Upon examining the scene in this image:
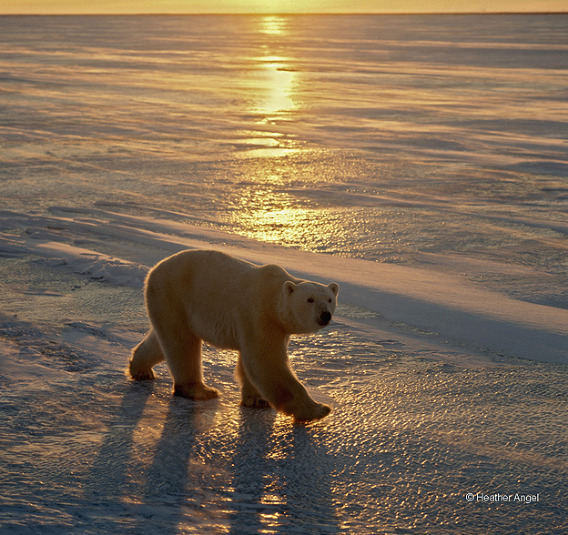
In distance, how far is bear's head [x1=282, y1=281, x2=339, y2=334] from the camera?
342cm

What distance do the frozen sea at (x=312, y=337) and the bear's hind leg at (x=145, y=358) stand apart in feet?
0.22

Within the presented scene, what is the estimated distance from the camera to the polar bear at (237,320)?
3.53m

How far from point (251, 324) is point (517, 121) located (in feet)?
43.5

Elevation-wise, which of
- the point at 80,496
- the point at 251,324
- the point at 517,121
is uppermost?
the point at 517,121

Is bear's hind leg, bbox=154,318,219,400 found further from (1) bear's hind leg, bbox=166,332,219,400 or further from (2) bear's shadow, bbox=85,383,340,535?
(2) bear's shadow, bbox=85,383,340,535

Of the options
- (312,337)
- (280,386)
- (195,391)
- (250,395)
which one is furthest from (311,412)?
(312,337)

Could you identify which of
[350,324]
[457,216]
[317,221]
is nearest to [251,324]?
[350,324]

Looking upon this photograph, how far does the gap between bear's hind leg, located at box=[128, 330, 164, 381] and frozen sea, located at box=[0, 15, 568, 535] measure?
7 centimetres

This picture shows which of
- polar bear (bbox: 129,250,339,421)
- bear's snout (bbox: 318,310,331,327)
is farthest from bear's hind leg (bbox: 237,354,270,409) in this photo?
bear's snout (bbox: 318,310,331,327)

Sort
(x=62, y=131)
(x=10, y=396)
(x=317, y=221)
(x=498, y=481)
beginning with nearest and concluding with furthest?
(x=498, y=481)
(x=10, y=396)
(x=317, y=221)
(x=62, y=131)

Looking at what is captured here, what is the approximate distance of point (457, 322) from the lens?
510 cm

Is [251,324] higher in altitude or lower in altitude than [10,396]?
higher

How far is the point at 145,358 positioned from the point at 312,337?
3.97 ft

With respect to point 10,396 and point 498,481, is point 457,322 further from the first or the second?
point 10,396
